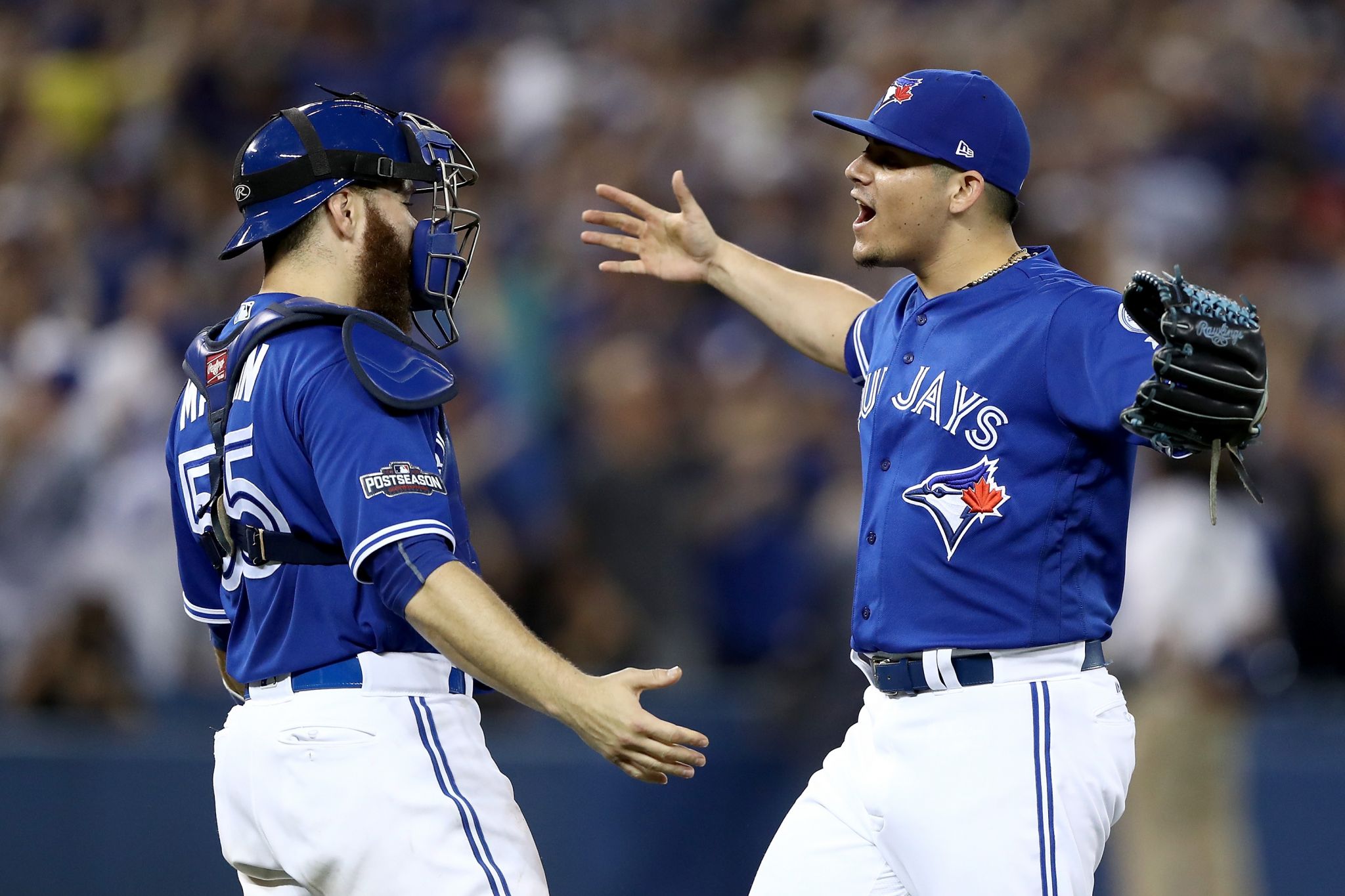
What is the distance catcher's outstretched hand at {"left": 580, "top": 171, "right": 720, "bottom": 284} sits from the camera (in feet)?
15.6

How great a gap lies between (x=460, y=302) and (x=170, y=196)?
232 centimetres

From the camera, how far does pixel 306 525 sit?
3418 millimetres

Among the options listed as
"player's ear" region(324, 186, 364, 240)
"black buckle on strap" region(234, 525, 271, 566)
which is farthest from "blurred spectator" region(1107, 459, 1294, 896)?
"black buckle on strap" region(234, 525, 271, 566)

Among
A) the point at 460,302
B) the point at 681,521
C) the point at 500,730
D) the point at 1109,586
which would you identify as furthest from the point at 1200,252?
the point at 1109,586

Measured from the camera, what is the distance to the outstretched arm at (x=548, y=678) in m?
3.14

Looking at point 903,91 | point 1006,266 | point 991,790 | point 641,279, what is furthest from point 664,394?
point 991,790

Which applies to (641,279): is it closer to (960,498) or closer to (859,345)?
(859,345)

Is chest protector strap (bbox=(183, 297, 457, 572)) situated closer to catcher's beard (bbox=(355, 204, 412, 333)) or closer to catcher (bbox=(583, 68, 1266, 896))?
catcher's beard (bbox=(355, 204, 412, 333))

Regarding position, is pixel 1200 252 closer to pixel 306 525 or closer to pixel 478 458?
pixel 478 458

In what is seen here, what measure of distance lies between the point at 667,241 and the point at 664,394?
3.50 meters

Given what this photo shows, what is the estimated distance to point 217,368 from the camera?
11.6ft

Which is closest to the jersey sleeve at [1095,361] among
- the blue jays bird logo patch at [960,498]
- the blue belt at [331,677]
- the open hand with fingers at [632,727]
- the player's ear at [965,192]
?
the blue jays bird logo patch at [960,498]

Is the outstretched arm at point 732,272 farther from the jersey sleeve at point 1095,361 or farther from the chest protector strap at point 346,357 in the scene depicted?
the chest protector strap at point 346,357

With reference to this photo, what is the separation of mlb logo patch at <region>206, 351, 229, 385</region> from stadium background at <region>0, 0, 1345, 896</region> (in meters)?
3.78
